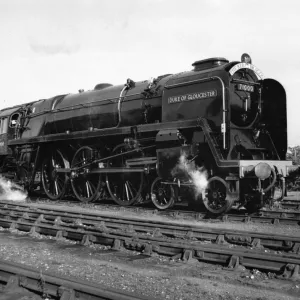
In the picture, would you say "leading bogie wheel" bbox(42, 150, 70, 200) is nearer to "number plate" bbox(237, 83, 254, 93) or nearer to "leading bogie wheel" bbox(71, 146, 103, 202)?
"leading bogie wheel" bbox(71, 146, 103, 202)

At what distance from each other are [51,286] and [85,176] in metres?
8.37

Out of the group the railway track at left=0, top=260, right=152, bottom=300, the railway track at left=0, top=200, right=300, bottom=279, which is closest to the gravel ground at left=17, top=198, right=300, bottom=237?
the railway track at left=0, top=200, right=300, bottom=279

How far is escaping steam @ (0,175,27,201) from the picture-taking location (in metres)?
14.6

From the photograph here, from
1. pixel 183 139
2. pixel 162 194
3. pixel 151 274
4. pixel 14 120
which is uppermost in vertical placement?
pixel 14 120

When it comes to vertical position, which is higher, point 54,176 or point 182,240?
point 54,176

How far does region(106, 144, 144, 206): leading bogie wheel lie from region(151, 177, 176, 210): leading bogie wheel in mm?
512

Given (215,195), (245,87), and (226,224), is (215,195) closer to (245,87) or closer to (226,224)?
(226,224)

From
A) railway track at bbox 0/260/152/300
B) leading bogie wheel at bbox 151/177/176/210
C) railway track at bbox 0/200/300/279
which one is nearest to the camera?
railway track at bbox 0/260/152/300

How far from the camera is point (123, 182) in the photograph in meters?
11.4

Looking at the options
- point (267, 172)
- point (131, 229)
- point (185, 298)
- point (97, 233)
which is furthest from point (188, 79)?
point (185, 298)

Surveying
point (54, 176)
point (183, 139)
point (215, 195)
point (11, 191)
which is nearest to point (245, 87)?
point (183, 139)

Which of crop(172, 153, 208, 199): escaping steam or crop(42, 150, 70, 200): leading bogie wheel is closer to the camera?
crop(172, 153, 208, 199): escaping steam

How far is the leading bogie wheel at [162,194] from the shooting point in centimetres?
983

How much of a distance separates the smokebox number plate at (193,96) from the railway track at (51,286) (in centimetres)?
562
